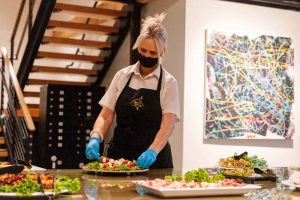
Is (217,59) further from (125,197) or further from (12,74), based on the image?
(125,197)

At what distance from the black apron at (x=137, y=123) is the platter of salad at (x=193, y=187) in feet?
3.68

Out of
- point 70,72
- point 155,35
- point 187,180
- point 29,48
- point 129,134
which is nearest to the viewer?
point 187,180

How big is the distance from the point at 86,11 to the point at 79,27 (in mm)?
288

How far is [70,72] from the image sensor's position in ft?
23.8

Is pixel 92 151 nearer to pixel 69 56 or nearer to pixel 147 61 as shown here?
pixel 147 61

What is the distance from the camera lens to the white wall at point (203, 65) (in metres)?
5.54

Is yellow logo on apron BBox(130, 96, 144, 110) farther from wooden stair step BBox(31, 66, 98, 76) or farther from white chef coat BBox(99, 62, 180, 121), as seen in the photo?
wooden stair step BBox(31, 66, 98, 76)

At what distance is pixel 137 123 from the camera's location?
3047 millimetres

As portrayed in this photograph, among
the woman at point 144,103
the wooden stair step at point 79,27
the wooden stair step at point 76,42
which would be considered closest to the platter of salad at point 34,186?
the woman at point 144,103

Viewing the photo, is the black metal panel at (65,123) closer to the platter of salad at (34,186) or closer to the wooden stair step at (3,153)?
the wooden stair step at (3,153)

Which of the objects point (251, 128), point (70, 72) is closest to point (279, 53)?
point (251, 128)

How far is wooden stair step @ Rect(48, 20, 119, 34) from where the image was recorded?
21.6ft

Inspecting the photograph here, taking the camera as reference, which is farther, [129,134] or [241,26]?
[241,26]

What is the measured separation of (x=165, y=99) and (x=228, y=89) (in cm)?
282
